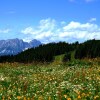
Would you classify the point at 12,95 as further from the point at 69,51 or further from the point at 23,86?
the point at 69,51

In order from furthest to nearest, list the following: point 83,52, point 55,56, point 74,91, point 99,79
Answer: point 55,56, point 83,52, point 99,79, point 74,91

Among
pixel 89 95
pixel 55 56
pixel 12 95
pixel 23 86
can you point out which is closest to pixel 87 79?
pixel 23 86

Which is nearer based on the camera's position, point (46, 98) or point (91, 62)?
point (46, 98)

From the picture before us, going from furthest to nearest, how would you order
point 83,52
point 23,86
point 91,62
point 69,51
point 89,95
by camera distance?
1. point 69,51
2. point 83,52
3. point 91,62
4. point 23,86
5. point 89,95

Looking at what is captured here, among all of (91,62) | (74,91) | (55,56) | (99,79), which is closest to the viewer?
(74,91)

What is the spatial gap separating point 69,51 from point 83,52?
137 feet

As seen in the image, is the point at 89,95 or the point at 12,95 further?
the point at 12,95

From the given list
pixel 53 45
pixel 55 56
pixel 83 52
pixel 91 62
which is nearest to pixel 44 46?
pixel 53 45

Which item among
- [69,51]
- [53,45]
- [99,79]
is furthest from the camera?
[53,45]

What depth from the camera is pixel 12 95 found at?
14617 millimetres

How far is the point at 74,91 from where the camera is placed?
1270cm

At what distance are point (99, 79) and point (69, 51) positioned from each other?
145489 mm

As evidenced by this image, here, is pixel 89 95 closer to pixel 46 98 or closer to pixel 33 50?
pixel 46 98

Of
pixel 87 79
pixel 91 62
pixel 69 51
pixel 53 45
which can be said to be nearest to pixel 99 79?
pixel 87 79
